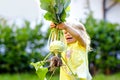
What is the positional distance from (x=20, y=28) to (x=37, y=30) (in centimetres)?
36

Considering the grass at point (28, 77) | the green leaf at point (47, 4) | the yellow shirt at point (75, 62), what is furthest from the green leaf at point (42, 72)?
the grass at point (28, 77)

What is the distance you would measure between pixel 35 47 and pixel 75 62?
6459 millimetres

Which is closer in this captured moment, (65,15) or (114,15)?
(65,15)

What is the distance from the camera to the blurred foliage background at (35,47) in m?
A: 9.66

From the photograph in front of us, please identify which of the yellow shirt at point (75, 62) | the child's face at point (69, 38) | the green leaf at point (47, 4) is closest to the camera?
the green leaf at point (47, 4)

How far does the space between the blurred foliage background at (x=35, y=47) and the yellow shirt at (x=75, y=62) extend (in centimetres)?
621

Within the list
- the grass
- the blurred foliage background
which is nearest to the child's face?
the grass

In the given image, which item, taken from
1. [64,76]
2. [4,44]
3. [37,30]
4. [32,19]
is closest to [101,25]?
[37,30]

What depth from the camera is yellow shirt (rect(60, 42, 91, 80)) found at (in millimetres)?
3268

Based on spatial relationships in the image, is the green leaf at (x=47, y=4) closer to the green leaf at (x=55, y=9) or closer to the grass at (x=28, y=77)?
the green leaf at (x=55, y=9)

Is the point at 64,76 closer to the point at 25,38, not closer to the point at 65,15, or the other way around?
the point at 65,15

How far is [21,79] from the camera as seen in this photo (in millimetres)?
8805

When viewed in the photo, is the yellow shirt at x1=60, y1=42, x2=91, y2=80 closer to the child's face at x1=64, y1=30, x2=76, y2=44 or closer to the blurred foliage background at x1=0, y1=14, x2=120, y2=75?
the child's face at x1=64, y1=30, x2=76, y2=44

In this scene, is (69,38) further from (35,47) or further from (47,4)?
(35,47)
